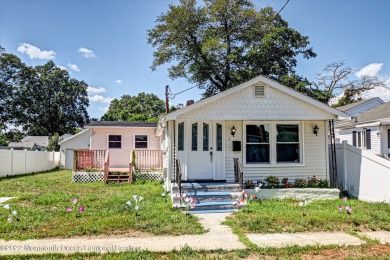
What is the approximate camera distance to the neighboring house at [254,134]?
10.0 m

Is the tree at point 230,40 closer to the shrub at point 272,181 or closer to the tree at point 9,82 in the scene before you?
the shrub at point 272,181

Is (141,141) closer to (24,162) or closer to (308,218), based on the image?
(24,162)

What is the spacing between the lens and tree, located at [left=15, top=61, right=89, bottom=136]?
45.3 metres

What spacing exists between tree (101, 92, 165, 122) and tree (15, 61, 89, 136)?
537 centimetres

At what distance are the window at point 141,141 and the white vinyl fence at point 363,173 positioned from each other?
11363 mm

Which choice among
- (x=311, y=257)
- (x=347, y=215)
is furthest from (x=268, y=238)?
(x=347, y=215)


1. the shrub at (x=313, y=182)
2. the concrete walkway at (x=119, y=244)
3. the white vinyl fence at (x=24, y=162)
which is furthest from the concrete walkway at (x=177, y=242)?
the white vinyl fence at (x=24, y=162)

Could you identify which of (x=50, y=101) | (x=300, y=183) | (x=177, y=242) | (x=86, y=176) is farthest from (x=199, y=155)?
(x=50, y=101)

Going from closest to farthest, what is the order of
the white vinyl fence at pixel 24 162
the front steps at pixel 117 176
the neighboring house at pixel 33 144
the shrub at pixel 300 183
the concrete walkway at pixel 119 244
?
the concrete walkway at pixel 119 244 < the shrub at pixel 300 183 < the front steps at pixel 117 176 < the white vinyl fence at pixel 24 162 < the neighboring house at pixel 33 144

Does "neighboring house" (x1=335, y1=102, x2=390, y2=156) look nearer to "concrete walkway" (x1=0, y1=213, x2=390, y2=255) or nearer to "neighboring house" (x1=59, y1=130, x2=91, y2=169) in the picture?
"concrete walkway" (x1=0, y1=213, x2=390, y2=255)

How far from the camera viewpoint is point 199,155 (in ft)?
32.9

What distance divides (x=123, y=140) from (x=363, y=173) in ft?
43.5

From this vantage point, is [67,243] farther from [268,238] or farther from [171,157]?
[171,157]

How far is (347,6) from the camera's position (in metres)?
10.1
